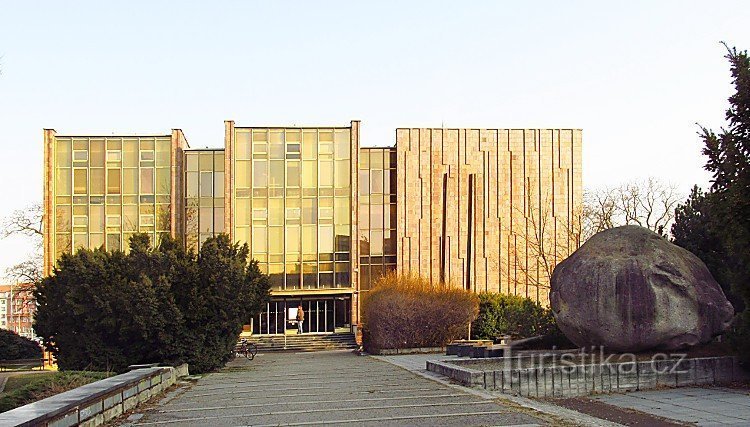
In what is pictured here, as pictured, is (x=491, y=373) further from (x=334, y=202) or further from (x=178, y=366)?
(x=334, y=202)

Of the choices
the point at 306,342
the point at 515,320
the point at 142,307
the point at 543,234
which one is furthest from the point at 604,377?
the point at 543,234

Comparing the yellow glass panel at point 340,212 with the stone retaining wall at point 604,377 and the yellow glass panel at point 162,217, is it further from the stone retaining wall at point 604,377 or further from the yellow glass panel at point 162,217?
the stone retaining wall at point 604,377

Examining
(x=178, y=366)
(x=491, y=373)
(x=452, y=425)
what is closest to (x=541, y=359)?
(x=491, y=373)

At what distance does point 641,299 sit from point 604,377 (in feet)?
8.93

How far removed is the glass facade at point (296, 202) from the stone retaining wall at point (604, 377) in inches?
1576

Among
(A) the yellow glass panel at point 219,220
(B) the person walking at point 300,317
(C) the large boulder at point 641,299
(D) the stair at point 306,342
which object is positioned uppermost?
(A) the yellow glass panel at point 219,220

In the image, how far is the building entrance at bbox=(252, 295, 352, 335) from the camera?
57625 mm

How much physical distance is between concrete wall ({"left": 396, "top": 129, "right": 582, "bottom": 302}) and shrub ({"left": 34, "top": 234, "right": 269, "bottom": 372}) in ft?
104

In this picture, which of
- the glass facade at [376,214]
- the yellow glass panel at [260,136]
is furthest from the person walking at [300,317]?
the yellow glass panel at [260,136]

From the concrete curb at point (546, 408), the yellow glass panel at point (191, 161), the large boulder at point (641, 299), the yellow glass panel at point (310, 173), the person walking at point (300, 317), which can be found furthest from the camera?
the yellow glass panel at point (191, 161)

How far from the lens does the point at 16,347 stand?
46844 mm

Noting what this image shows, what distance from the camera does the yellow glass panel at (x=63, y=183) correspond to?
56.4 m

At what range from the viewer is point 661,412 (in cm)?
1309

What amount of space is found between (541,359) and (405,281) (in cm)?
1809
